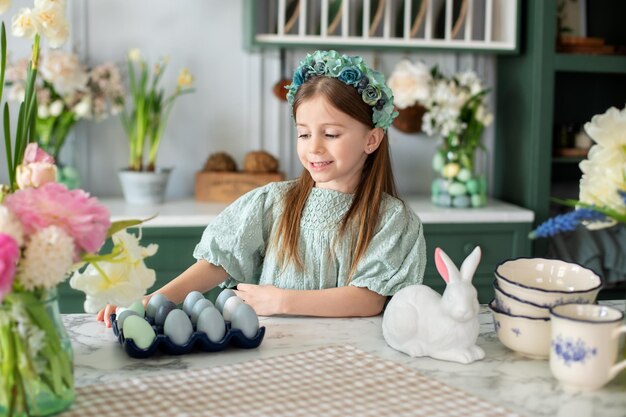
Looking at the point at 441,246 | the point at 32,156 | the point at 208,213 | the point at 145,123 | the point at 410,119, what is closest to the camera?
the point at 32,156

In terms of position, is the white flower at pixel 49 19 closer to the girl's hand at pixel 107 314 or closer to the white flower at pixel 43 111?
the girl's hand at pixel 107 314

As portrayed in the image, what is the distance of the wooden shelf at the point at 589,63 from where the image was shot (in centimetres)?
326

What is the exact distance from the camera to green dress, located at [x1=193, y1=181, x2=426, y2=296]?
181cm

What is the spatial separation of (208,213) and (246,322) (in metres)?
1.70

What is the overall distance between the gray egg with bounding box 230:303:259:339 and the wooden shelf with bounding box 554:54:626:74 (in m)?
2.26

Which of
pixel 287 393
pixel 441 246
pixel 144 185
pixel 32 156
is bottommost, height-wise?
pixel 441 246

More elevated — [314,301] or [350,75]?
[350,75]

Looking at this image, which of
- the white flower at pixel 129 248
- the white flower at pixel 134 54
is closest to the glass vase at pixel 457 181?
the white flower at pixel 134 54

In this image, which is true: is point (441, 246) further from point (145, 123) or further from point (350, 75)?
point (350, 75)

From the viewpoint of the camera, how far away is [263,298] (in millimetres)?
1626

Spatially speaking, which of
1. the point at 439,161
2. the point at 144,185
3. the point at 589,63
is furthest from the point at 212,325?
the point at 589,63

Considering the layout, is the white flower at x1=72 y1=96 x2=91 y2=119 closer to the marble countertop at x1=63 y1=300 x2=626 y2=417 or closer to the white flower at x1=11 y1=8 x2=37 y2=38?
the marble countertop at x1=63 y1=300 x2=626 y2=417

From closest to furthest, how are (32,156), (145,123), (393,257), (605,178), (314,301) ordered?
(32,156)
(605,178)
(314,301)
(393,257)
(145,123)

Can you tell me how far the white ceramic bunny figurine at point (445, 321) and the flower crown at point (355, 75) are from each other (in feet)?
1.91
